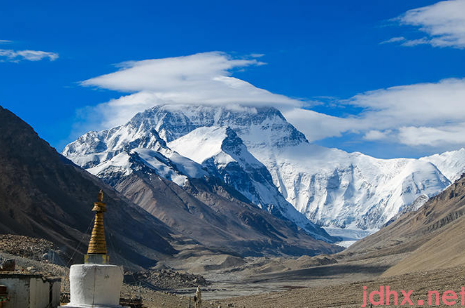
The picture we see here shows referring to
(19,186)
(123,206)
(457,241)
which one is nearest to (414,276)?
(457,241)

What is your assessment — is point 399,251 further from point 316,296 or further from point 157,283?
point 316,296

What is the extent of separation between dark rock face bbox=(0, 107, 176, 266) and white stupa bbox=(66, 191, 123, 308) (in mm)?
71883

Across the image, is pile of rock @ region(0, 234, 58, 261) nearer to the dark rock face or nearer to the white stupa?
the dark rock face

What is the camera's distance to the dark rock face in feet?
354

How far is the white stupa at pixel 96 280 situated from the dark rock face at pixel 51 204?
236 feet

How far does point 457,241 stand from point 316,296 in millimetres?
29402

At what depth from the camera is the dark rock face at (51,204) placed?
354 ft

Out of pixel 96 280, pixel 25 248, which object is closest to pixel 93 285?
pixel 96 280

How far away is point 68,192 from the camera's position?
156m

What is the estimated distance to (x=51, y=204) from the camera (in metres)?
136

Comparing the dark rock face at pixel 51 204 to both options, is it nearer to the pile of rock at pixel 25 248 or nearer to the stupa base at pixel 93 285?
the pile of rock at pixel 25 248

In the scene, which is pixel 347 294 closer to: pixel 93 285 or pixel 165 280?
pixel 93 285

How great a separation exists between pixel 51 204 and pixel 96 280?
122 m

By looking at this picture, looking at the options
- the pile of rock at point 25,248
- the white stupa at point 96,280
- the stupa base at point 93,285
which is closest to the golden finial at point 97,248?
the white stupa at point 96,280
